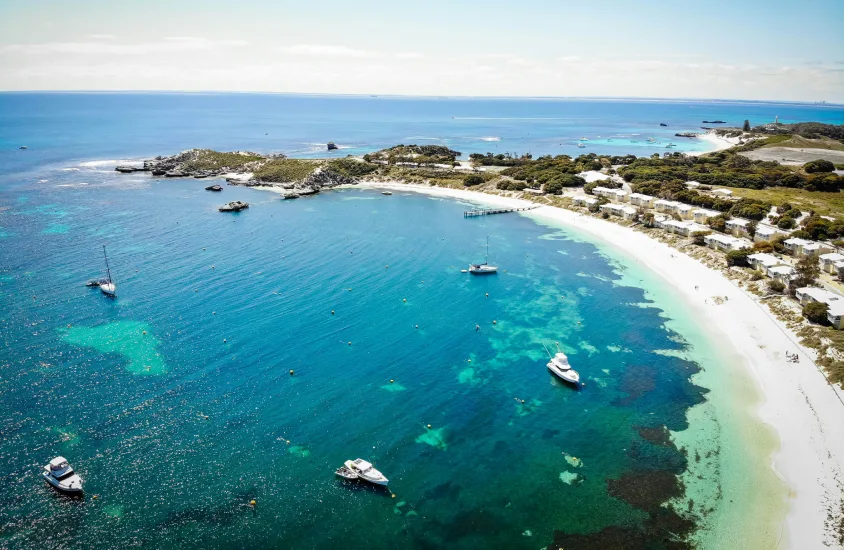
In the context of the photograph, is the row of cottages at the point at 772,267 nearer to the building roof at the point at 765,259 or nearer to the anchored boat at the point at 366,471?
the building roof at the point at 765,259

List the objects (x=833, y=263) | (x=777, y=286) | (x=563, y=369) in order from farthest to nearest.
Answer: (x=833, y=263) < (x=777, y=286) < (x=563, y=369)

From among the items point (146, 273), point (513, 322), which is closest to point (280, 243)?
point (146, 273)

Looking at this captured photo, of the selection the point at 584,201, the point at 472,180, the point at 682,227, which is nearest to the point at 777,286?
the point at 682,227

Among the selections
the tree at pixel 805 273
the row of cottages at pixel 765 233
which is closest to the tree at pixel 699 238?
the row of cottages at pixel 765 233

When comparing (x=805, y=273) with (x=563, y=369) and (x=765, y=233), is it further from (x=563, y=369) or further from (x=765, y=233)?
(x=563, y=369)

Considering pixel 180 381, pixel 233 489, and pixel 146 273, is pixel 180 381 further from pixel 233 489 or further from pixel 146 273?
pixel 146 273

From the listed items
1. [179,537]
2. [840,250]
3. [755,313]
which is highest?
[840,250]
